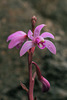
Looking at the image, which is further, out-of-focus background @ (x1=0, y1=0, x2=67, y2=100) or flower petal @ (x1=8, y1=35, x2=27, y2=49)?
out-of-focus background @ (x1=0, y1=0, x2=67, y2=100)

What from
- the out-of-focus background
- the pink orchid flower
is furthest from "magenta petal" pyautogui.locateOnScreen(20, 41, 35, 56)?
the out-of-focus background

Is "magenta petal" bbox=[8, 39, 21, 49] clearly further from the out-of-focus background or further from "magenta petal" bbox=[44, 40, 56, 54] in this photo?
the out-of-focus background

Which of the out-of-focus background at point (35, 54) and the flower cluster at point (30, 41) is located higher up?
the flower cluster at point (30, 41)

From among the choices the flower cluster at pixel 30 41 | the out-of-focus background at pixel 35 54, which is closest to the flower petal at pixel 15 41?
the flower cluster at pixel 30 41

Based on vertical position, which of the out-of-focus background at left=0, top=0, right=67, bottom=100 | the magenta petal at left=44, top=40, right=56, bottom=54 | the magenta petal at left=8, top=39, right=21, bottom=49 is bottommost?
the out-of-focus background at left=0, top=0, right=67, bottom=100

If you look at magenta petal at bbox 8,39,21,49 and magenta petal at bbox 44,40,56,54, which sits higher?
magenta petal at bbox 8,39,21,49

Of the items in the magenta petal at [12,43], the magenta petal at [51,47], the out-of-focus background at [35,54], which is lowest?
the out-of-focus background at [35,54]

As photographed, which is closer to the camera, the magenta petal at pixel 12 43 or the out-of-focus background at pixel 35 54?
the magenta petal at pixel 12 43

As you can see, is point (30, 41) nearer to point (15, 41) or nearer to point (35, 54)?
point (15, 41)

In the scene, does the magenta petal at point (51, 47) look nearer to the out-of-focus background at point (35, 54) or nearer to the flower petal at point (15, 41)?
the flower petal at point (15, 41)
